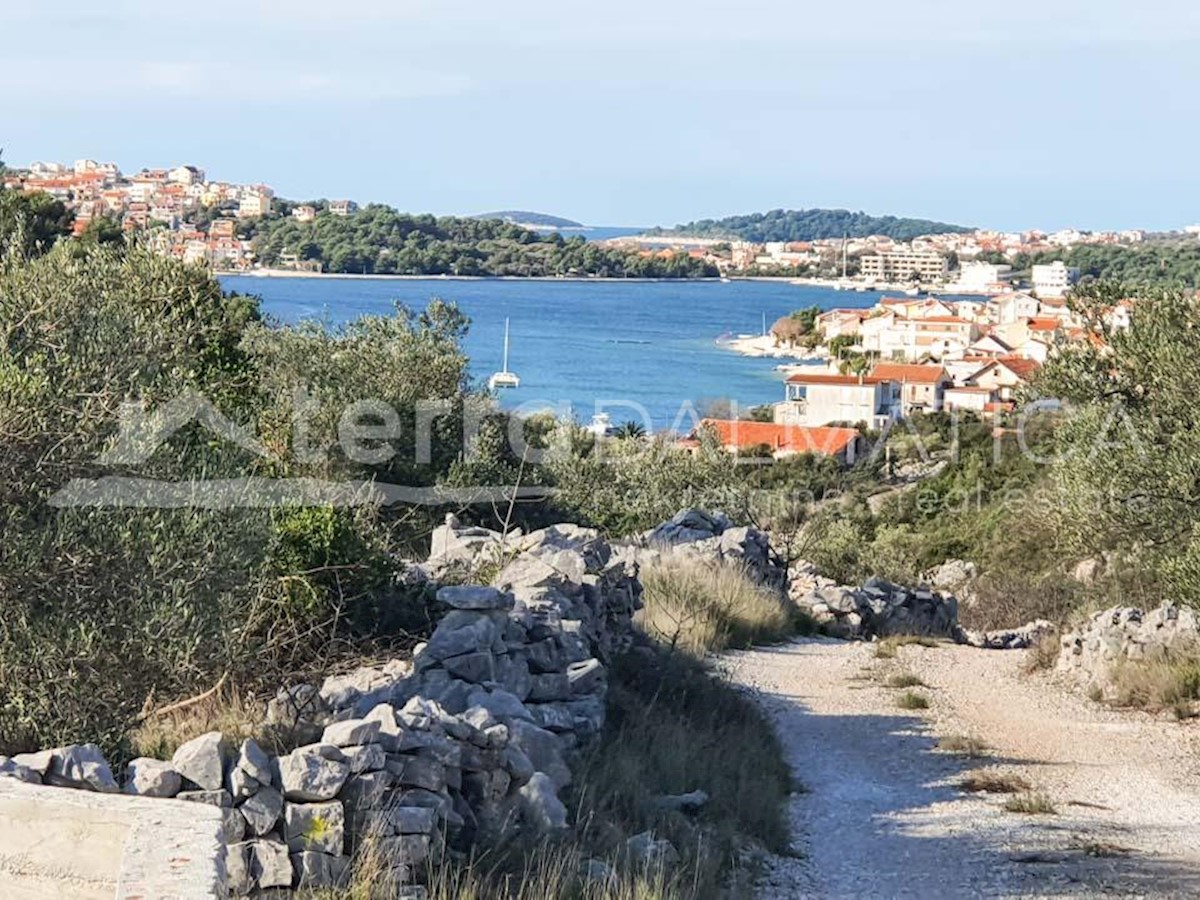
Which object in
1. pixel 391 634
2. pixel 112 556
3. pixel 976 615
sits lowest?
pixel 976 615

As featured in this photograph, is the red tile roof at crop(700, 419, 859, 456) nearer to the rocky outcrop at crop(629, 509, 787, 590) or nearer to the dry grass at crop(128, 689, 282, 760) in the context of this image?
the rocky outcrop at crop(629, 509, 787, 590)

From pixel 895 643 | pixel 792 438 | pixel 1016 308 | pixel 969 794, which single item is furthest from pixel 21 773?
pixel 1016 308

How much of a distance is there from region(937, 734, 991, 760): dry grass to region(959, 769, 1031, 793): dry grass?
0.80 m

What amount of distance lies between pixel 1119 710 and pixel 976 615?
32.3ft

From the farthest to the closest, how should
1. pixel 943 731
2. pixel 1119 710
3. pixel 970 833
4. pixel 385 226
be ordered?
1. pixel 385 226
2. pixel 1119 710
3. pixel 943 731
4. pixel 970 833

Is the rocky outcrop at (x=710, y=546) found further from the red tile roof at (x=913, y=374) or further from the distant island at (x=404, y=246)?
the distant island at (x=404, y=246)

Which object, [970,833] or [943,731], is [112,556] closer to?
[970,833]

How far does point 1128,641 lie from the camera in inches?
535

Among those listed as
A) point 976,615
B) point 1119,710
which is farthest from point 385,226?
point 1119,710

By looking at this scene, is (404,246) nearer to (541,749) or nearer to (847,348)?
(847,348)

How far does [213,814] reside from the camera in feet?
17.8

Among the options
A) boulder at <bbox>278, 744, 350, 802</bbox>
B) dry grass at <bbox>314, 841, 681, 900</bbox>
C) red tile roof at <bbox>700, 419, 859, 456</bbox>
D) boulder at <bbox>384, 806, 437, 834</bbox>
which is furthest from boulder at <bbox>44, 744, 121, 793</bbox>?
red tile roof at <bbox>700, 419, 859, 456</bbox>

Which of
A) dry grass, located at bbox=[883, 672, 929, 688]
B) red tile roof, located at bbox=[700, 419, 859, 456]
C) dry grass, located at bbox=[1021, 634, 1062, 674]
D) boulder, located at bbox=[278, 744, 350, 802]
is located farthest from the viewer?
red tile roof, located at bbox=[700, 419, 859, 456]

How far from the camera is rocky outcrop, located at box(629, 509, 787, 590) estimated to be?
1773 cm
